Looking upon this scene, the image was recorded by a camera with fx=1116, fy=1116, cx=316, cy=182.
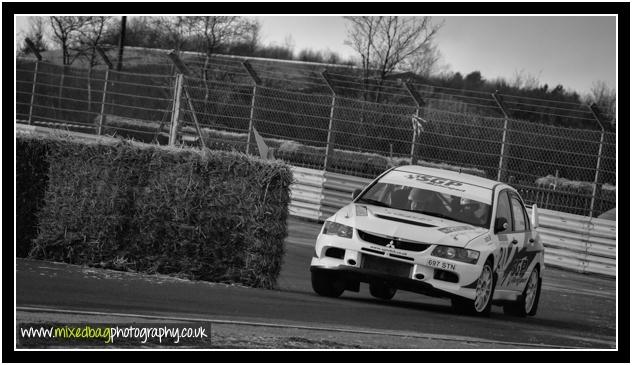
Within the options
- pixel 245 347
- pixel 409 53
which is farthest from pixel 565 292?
pixel 409 53

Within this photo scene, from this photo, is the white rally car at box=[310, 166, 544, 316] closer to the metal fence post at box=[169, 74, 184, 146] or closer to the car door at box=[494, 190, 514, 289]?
the car door at box=[494, 190, 514, 289]

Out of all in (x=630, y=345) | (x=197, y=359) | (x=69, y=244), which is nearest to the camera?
(x=197, y=359)

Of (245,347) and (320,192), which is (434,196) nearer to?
(245,347)

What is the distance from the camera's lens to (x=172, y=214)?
36.9ft

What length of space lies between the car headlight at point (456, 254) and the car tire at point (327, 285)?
1084mm

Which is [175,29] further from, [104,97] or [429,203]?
[429,203]

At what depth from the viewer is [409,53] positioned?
102 feet

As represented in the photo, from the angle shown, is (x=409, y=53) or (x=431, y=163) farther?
(x=409, y=53)

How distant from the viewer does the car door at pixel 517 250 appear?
39.8 ft

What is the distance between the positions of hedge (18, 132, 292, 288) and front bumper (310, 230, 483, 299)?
0.74 meters

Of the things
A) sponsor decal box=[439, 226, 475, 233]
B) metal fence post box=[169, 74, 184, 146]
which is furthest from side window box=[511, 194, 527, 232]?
metal fence post box=[169, 74, 184, 146]

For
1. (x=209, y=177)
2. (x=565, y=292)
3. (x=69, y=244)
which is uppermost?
(x=209, y=177)

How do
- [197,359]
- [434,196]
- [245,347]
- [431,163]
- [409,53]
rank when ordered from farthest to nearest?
[409,53], [431,163], [434,196], [245,347], [197,359]

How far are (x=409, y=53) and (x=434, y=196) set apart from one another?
19.2 m
